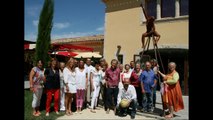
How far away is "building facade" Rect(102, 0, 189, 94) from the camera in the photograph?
13438 millimetres

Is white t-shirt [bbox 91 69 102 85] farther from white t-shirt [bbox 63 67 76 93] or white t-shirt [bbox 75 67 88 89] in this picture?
white t-shirt [bbox 63 67 76 93]

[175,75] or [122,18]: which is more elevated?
[122,18]

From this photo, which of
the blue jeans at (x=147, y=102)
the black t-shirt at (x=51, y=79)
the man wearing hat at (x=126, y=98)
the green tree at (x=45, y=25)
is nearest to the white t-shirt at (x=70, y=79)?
the black t-shirt at (x=51, y=79)

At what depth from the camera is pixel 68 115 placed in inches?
302

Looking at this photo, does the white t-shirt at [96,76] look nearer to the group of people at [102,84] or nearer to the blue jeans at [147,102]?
the group of people at [102,84]

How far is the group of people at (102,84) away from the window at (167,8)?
19.6 ft

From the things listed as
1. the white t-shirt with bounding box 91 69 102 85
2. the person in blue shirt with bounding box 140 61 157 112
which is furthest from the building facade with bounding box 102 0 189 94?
the person in blue shirt with bounding box 140 61 157 112

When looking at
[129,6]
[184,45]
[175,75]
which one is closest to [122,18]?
[129,6]

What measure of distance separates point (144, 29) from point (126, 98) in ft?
25.0

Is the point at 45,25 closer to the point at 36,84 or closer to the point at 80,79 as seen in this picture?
the point at 80,79

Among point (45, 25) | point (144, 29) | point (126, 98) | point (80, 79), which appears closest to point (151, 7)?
point (144, 29)
